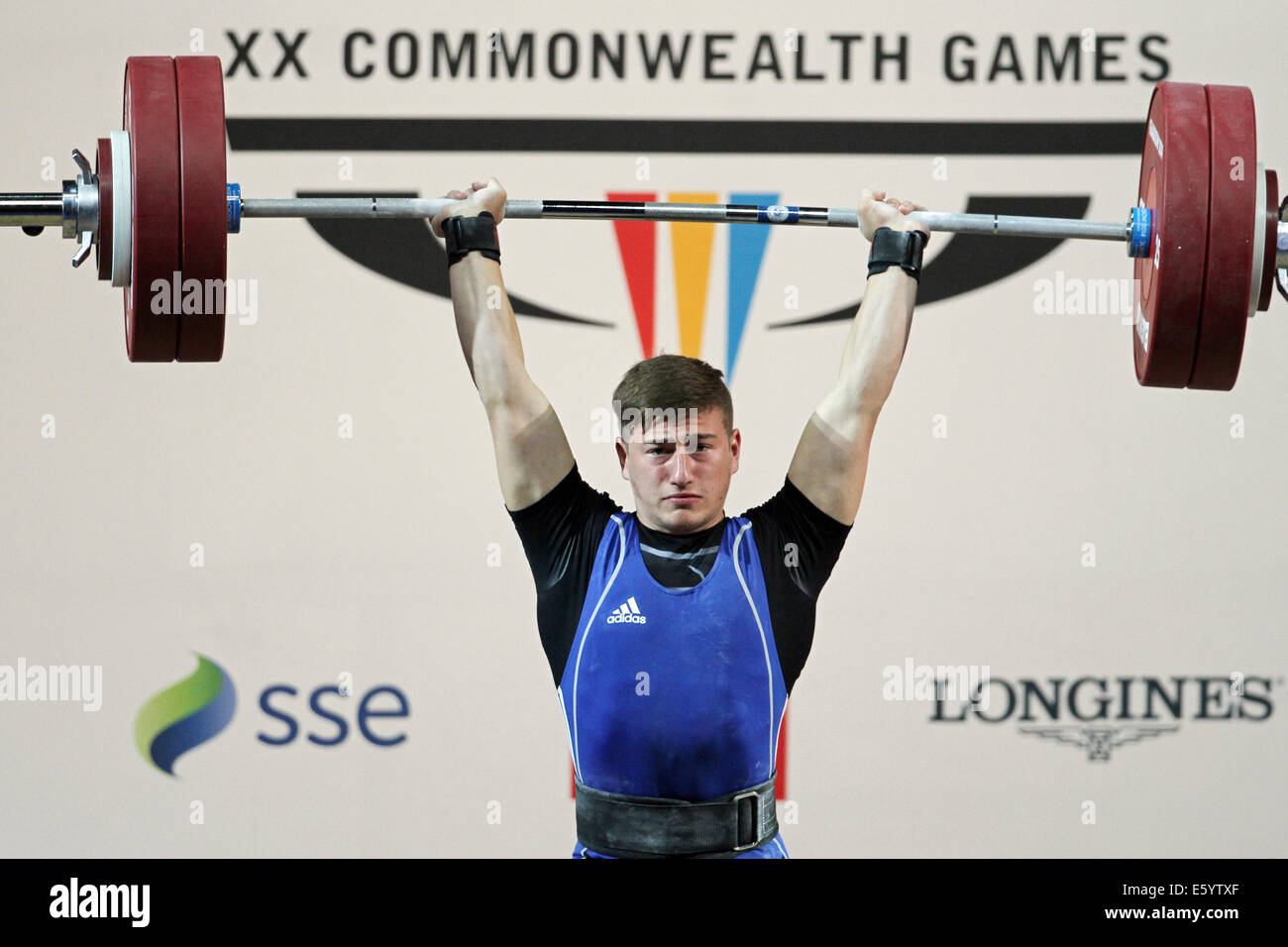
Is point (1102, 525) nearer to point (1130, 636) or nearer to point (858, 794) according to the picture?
point (1130, 636)

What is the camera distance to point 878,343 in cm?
331

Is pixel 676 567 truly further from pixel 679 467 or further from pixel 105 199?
pixel 105 199

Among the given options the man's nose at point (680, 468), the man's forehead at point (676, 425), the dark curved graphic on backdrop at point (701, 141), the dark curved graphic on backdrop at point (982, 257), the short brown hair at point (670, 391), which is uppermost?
the dark curved graphic on backdrop at point (701, 141)

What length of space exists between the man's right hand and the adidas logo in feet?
2.67

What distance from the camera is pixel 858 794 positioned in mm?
4785

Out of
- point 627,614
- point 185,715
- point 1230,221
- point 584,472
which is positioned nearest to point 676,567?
point 627,614

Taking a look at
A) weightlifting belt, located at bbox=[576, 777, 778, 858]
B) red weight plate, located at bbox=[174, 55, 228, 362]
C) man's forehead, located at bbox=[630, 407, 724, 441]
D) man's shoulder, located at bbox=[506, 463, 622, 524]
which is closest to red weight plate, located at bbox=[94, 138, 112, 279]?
red weight plate, located at bbox=[174, 55, 228, 362]

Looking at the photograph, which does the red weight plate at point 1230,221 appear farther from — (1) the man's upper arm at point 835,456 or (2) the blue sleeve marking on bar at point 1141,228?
(1) the man's upper arm at point 835,456

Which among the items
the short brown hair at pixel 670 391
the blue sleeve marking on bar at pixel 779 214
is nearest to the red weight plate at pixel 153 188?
the short brown hair at pixel 670 391

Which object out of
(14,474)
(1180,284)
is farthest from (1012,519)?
(14,474)

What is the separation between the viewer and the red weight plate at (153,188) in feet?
10.6

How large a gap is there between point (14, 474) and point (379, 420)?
984 mm

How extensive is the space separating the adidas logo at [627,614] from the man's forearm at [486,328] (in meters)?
0.43

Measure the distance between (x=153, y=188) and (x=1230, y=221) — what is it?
6.45ft
